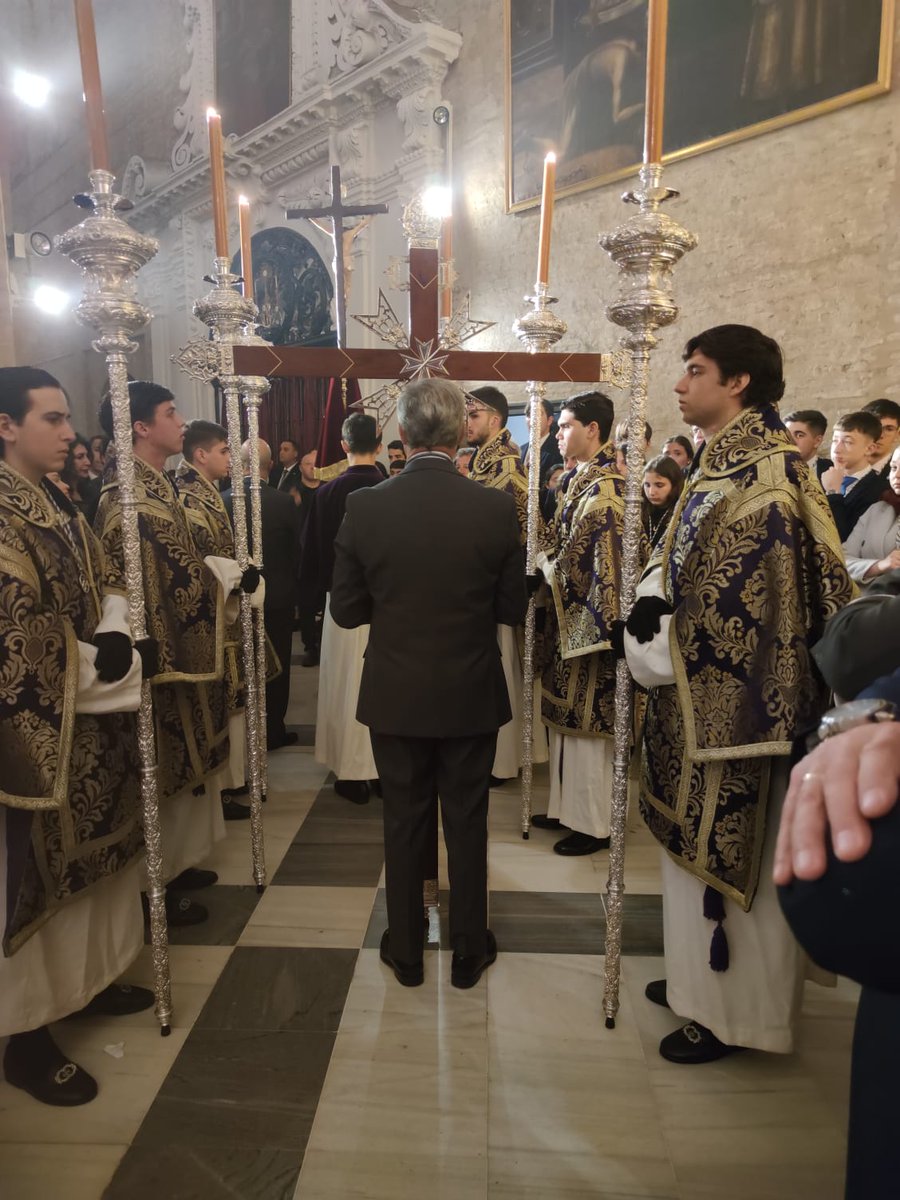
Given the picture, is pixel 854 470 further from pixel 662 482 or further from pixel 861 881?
pixel 861 881

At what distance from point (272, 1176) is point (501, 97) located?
961cm

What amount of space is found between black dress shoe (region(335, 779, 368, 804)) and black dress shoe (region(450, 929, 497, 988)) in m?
1.51

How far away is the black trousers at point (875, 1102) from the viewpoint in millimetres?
775

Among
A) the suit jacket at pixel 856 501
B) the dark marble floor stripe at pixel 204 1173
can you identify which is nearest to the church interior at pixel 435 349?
the dark marble floor stripe at pixel 204 1173

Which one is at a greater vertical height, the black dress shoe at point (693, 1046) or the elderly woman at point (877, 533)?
the elderly woman at point (877, 533)

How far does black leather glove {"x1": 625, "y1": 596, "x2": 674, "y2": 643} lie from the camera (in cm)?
199

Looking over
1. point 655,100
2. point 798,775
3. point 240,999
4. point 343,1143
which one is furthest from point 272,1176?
point 655,100

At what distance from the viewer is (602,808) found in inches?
128

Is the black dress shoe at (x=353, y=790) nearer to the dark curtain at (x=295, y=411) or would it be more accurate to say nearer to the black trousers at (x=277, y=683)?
the black trousers at (x=277, y=683)

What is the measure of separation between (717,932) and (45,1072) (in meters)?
1.77

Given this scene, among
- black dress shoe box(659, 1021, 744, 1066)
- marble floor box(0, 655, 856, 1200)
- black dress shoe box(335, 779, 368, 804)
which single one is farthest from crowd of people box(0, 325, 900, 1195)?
black dress shoe box(335, 779, 368, 804)

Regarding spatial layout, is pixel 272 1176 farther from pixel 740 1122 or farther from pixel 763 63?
pixel 763 63

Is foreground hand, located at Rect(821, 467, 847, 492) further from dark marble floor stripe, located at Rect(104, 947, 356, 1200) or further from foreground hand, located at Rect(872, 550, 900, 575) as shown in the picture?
dark marble floor stripe, located at Rect(104, 947, 356, 1200)

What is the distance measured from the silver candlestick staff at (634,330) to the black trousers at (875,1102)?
4.21 ft
